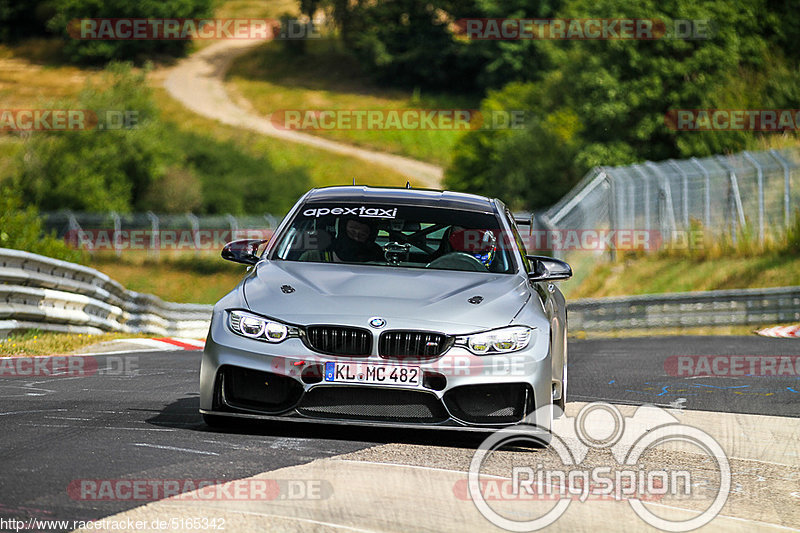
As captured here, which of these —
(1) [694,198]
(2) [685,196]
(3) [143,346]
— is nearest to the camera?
(3) [143,346]

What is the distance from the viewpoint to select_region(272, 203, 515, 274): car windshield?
809 centimetres

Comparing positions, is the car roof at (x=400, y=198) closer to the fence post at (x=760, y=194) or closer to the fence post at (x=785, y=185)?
the fence post at (x=785, y=185)

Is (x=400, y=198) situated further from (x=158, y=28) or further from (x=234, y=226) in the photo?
(x=158, y=28)

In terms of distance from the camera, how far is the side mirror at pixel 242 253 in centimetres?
798

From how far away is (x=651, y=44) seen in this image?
50188 millimetres

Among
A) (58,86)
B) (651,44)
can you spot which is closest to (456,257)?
(651,44)

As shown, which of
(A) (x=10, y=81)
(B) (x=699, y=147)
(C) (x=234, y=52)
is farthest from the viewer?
(C) (x=234, y=52)

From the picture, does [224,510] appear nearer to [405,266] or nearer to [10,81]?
[405,266]

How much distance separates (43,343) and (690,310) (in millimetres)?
13226

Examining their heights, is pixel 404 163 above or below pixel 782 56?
below

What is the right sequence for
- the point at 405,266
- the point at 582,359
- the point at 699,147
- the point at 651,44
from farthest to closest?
the point at 651,44 → the point at 699,147 → the point at 582,359 → the point at 405,266

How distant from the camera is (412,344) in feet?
22.4

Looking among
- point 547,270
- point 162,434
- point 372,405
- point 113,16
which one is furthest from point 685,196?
point 113,16

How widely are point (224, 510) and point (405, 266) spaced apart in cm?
309
